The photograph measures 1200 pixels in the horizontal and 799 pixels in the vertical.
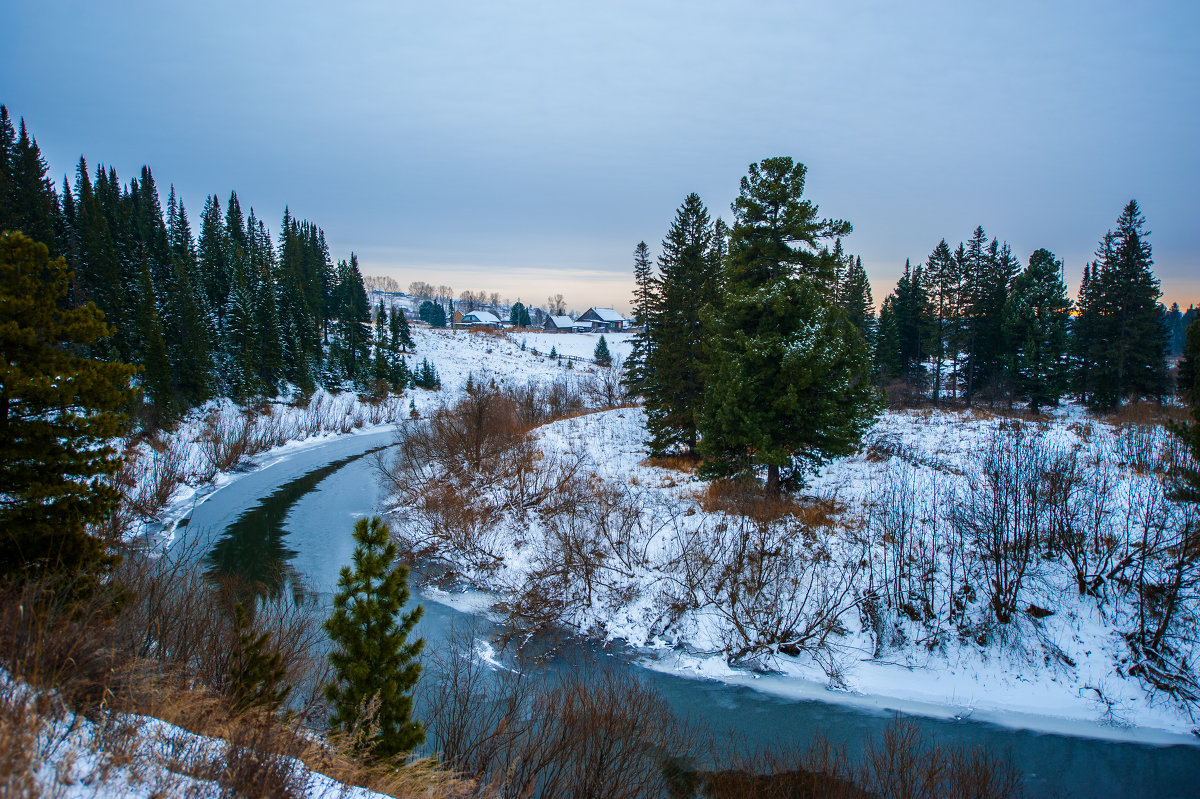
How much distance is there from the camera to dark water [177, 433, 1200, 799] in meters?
9.78

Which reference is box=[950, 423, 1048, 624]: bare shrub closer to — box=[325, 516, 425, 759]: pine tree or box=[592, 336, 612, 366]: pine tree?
box=[325, 516, 425, 759]: pine tree

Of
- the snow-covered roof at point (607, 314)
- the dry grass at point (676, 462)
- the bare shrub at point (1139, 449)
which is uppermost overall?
the snow-covered roof at point (607, 314)

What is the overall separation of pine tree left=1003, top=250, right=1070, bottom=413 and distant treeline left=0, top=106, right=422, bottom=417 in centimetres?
5255

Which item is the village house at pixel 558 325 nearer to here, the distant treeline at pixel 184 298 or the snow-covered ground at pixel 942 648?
the distant treeline at pixel 184 298

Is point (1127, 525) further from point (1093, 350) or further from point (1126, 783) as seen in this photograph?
point (1093, 350)

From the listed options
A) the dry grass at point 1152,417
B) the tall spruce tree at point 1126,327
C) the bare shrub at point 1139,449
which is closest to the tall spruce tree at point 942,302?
the tall spruce tree at point 1126,327

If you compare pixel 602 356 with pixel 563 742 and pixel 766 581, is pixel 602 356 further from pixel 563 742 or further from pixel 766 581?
pixel 563 742

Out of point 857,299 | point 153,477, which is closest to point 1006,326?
point 857,299

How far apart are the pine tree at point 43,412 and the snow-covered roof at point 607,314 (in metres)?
110

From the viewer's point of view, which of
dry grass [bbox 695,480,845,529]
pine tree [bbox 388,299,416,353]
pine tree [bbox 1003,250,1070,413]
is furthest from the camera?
pine tree [bbox 388,299,416,353]

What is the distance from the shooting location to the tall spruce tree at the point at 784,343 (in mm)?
14742

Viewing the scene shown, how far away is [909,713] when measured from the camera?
38.8 feet

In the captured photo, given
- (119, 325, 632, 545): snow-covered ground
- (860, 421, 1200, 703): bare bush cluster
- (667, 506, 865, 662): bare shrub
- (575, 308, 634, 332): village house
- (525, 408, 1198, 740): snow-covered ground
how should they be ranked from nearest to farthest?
1. (525, 408, 1198, 740): snow-covered ground
2. (860, 421, 1200, 703): bare bush cluster
3. (667, 506, 865, 662): bare shrub
4. (119, 325, 632, 545): snow-covered ground
5. (575, 308, 634, 332): village house

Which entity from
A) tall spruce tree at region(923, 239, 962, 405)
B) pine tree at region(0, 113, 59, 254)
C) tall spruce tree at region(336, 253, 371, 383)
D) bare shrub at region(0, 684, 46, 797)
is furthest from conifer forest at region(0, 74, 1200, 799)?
tall spruce tree at region(336, 253, 371, 383)
